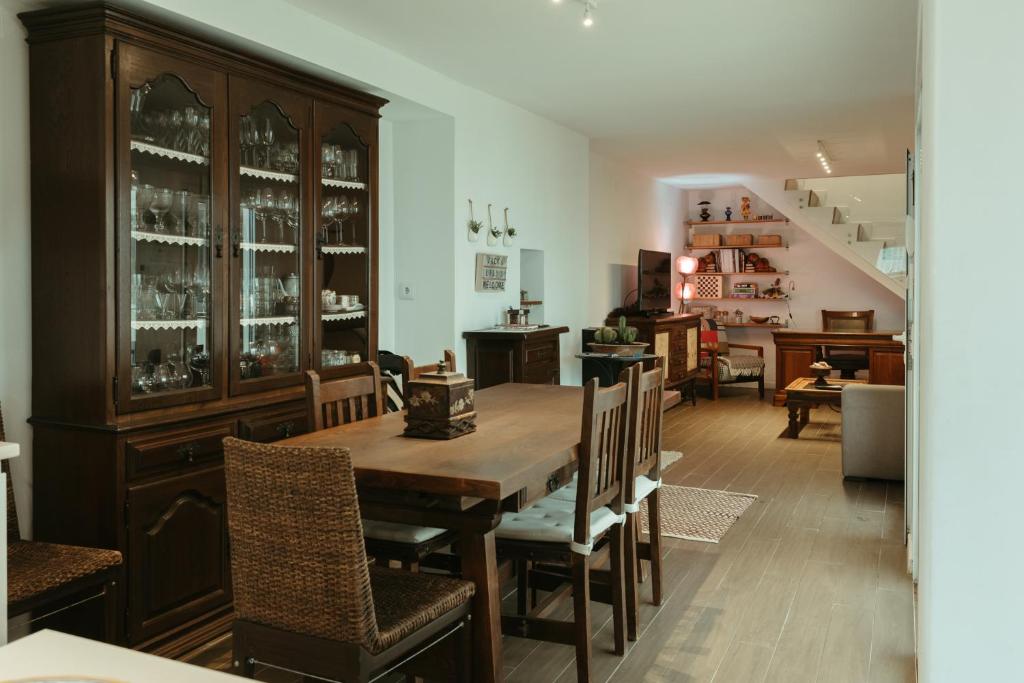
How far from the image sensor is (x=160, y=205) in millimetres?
3322

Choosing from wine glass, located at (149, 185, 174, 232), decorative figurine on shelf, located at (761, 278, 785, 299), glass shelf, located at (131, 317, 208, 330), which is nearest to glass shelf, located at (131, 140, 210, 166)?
wine glass, located at (149, 185, 174, 232)

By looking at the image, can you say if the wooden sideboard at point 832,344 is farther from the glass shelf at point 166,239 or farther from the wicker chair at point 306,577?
the wicker chair at point 306,577

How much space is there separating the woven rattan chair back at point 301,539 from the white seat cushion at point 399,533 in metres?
0.67

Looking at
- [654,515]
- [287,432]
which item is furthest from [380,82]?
[654,515]

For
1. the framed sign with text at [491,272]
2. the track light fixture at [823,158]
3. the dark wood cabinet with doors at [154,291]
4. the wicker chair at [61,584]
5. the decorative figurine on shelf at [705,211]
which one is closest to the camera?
Result: the wicker chair at [61,584]

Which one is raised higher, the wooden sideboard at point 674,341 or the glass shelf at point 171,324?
the glass shelf at point 171,324

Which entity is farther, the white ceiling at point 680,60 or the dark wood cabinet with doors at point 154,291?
the white ceiling at point 680,60

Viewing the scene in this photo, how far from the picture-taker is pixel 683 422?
840 centimetres

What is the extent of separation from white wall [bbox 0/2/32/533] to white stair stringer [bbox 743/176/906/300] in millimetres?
8177

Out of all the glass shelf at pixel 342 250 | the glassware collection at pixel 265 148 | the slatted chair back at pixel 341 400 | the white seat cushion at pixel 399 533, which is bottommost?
the white seat cushion at pixel 399 533

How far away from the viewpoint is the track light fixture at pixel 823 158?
26.2 ft

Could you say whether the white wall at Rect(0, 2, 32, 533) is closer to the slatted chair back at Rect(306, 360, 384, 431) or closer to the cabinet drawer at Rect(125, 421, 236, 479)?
the cabinet drawer at Rect(125, 421, 236, 479)

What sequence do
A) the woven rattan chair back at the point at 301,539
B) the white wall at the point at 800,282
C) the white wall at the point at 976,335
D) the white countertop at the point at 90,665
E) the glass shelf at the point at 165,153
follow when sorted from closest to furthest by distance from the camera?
1. the white countertop at the point at 90,665
2. the white wall at the point at 976,335
3. the woven rattan chair back at the point at 301,539
4. the glass shelf at the point at 165,153
5. the white wall at the point at 800,282

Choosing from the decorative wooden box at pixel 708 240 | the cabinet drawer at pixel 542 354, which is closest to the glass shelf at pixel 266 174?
the cabinet drawer at pixel 542 354
